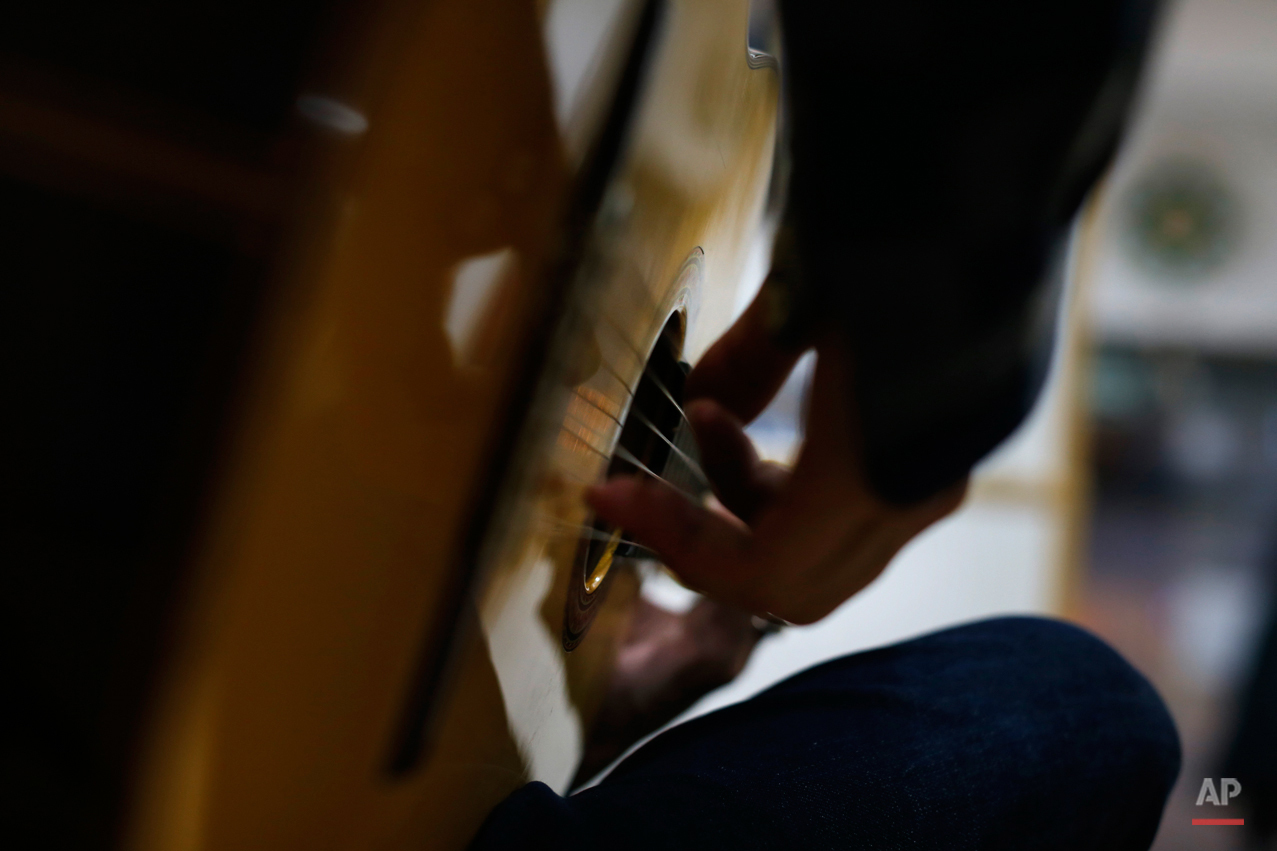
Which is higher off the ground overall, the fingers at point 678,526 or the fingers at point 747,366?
the fingers at point 747,366

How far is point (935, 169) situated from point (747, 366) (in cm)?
9

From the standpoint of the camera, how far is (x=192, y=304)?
0.48 feet

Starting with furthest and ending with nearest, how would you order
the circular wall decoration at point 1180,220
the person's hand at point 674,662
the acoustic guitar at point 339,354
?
the circular wall decoration at point 1180,220, the person's hand at point 674,662, the acoustic guitar at point 339,354

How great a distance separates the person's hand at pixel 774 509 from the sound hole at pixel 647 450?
33 millimetres

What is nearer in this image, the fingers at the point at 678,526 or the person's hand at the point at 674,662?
the fingers at the point at 678,526

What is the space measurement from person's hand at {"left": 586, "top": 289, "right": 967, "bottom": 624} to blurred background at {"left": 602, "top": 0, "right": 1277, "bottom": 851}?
0.76m

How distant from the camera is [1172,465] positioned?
339 centimetres

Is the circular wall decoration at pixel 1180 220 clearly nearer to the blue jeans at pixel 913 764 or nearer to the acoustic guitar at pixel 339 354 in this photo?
the blue jeans at pixel 913 764

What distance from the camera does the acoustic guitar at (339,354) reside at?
0.48ft

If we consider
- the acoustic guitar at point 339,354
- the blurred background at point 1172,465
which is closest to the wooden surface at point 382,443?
the acoustic guitar at point 339,354

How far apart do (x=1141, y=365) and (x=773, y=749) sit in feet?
12.9

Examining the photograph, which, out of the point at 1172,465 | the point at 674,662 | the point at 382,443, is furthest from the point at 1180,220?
the point at 382,443

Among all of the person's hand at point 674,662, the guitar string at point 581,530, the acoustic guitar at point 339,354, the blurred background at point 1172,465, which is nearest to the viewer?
the acoustic guitar at point 339,354

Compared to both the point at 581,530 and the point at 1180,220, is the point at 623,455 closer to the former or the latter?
the point at 581,530
